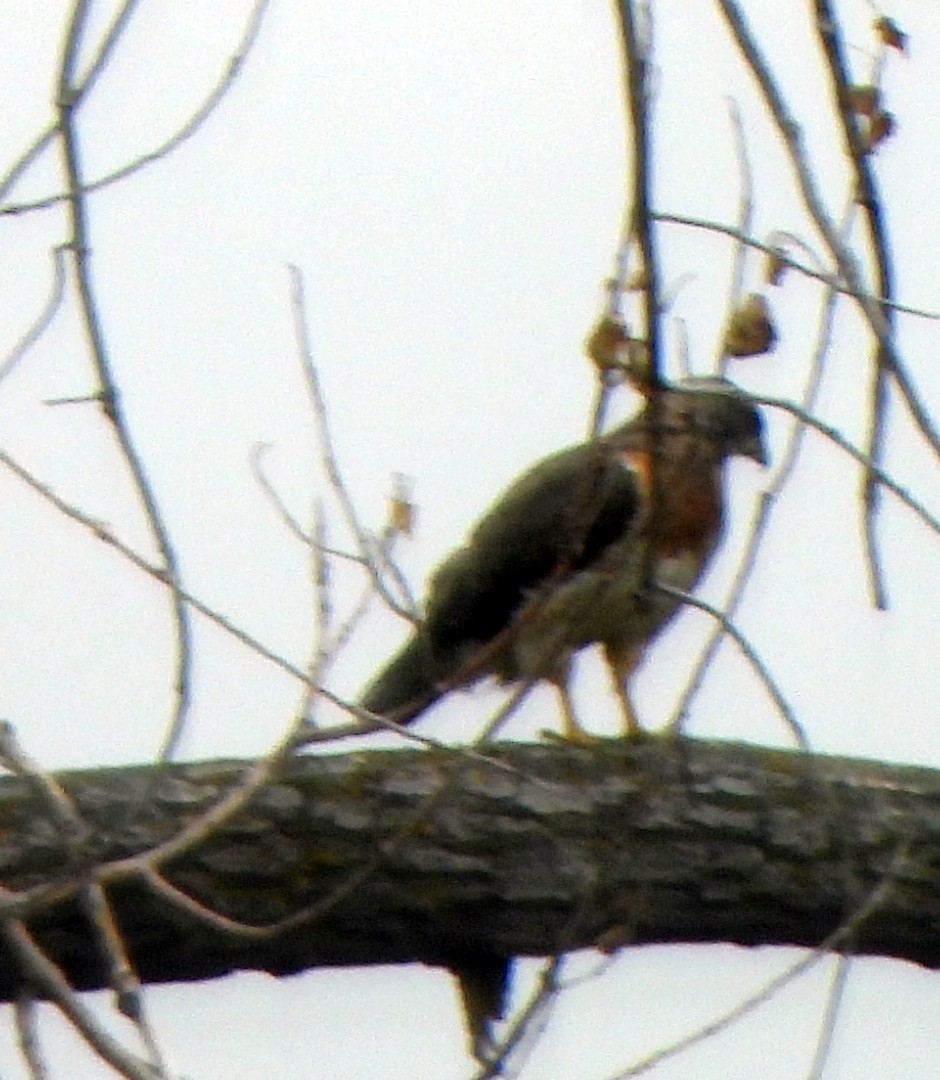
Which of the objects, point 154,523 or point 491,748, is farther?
point 491,748

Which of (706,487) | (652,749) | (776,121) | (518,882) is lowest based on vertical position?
(518,882)

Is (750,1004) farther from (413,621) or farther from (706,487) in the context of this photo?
(706,487)

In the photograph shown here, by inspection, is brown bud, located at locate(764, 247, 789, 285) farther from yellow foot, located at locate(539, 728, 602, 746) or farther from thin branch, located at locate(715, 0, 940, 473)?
yellow foot, located at locate(539, 728, 602, 746)

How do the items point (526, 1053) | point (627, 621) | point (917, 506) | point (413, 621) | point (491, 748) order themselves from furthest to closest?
point (627, 621), point (491, 748), point (413, 621), point (526, 1053), point (917, 506)

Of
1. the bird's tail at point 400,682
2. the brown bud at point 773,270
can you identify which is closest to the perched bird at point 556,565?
the bird's tail at point 400,682

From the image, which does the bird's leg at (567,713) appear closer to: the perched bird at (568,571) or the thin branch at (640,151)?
the perched bird at (568,571)

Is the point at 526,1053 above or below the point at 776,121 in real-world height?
below

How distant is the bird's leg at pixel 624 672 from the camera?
5.94 meters

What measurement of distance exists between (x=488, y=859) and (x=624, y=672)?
2.04 meters

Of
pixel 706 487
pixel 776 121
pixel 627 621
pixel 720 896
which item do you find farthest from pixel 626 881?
pixel 706 487

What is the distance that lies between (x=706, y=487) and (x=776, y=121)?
3.09 m

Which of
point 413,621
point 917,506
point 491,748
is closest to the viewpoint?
point 917,506

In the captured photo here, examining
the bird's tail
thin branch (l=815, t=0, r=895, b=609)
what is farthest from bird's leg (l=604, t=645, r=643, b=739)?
thin branch (l=815, t=0, r=895, b=609)

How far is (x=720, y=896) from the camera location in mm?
4047
